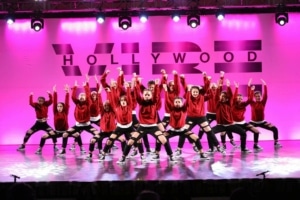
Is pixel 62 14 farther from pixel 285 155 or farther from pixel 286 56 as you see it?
pixel 285 155

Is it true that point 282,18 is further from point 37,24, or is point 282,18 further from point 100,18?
point 37,24

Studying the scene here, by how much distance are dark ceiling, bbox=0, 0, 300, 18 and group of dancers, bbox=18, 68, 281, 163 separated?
250 centimetres

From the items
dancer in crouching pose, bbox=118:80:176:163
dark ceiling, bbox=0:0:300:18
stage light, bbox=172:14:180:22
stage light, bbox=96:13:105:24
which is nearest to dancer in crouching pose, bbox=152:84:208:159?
dancer in crouching pose, bbox=118:80:176:163

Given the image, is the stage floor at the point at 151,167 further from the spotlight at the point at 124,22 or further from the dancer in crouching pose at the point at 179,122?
the spotlight at the point at 124,22

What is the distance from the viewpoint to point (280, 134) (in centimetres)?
1395

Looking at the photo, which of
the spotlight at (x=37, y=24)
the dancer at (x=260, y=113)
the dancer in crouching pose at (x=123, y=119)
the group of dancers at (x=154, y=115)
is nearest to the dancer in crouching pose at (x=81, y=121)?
the group of dancers at (x=154, y=115)

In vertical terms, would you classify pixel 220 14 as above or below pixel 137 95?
above

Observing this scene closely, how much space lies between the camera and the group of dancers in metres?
10.2

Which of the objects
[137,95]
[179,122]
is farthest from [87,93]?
[179,122]

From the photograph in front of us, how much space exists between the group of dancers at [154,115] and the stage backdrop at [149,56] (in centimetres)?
168

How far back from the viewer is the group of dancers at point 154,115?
33.4 feet

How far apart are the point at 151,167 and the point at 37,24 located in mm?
5621

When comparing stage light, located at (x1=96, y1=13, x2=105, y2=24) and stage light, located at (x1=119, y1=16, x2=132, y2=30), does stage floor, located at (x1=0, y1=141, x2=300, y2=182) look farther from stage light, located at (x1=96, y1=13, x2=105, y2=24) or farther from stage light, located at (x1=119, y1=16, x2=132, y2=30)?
stage light, located at (x1=96, y1=13, x2=105, y2=24)

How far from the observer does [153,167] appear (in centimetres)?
950
